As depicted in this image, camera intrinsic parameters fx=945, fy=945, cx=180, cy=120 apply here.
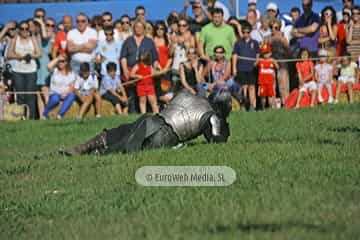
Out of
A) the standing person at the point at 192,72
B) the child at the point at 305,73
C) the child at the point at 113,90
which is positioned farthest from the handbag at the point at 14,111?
the child at the point at 305,73

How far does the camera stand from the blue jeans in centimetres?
1923

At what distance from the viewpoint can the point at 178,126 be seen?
11.4 m

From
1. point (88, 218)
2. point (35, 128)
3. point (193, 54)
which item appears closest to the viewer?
point (88, 218)

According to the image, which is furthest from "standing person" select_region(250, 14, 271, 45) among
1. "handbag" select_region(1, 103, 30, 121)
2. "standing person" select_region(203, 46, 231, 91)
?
"handbag" select_region(1, 103, 30, 121)

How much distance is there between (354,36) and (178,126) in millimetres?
8912

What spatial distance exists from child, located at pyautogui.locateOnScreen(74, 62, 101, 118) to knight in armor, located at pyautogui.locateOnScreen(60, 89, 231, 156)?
7.46m

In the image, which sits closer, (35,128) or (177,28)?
(35,128)

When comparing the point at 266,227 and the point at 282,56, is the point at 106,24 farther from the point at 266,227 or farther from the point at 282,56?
the point at 266,227

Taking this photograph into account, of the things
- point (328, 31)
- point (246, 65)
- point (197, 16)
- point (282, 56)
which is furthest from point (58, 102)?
point (328, 31)

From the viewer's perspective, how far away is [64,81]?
62.6 ft

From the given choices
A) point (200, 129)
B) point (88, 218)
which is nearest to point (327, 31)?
point (200, 129)

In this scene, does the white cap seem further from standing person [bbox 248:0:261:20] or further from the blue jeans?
the blue jeans

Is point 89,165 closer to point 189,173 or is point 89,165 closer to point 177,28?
point 189,173

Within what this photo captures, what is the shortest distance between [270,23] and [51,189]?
34.2 ft
